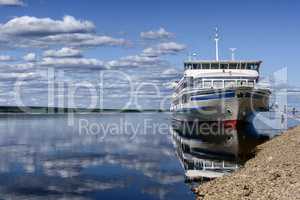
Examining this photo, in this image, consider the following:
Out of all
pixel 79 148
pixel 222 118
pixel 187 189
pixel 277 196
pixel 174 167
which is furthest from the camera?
pixel 222 118

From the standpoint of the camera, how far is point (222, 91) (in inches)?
2266

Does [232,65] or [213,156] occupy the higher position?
[232,65]

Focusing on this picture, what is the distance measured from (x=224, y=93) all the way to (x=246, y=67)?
14268 mm

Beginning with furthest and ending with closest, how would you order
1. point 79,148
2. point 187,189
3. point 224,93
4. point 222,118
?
point 222,118 < point 224,93 < point 79,148 < point 187,189

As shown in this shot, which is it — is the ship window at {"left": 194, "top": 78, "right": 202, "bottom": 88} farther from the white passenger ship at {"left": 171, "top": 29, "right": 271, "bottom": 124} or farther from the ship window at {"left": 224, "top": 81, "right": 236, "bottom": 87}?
the ship window at {"left": 224, "top": 81, "right": 236, "bottom": 87}

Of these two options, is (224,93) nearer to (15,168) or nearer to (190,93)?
(190,93)

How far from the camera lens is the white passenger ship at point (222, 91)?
57.4m

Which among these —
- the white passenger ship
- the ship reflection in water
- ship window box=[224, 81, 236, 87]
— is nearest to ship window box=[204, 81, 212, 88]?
the white passenger ship

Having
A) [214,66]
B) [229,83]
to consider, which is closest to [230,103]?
[229,83]

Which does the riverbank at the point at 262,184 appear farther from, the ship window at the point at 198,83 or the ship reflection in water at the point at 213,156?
the ship window at the point at 198,83

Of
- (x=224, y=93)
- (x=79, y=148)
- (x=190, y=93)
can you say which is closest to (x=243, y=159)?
(x=79, y=148)

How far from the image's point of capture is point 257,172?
73.2ft

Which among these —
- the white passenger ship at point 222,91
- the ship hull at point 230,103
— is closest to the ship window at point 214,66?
the white passenger ship at point 222,91

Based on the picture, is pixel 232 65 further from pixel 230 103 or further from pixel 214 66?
pixel 230 103
